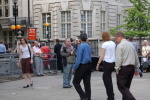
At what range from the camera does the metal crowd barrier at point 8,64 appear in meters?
18.8

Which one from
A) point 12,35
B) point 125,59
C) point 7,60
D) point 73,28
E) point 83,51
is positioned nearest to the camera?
point 125,59

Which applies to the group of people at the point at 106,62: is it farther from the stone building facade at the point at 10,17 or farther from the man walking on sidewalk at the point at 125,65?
the stone building facade at the point at 10,17

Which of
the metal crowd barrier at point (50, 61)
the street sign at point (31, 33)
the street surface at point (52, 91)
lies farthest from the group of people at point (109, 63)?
the street sign at point (31, 33)

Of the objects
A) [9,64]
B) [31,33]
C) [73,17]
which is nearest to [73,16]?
[73,17]

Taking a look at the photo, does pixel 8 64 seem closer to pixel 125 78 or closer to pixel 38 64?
pixel 38 64

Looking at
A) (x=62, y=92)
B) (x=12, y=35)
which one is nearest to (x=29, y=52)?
(x=62, y=92)

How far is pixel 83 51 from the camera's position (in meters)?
12.0

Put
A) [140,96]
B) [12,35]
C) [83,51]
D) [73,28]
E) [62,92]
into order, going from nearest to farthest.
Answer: [83,51], [140,96], [62,92], [73,28], [12,35]

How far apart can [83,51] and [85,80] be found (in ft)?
2.71

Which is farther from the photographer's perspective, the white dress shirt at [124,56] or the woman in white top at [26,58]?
the woman in white top at [26,58]

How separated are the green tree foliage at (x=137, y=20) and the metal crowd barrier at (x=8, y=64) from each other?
1950 cm

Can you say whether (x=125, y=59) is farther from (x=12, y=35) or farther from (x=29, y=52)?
(x=12, y=35)

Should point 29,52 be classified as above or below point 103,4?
below

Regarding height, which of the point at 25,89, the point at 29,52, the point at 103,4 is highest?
the point at 103,4
